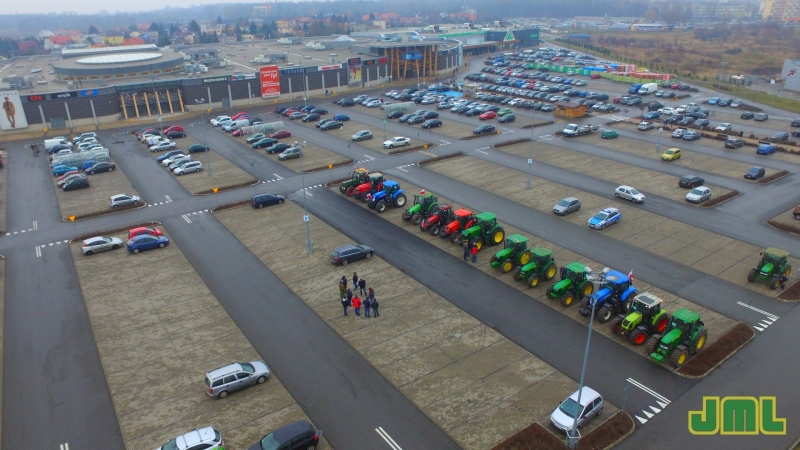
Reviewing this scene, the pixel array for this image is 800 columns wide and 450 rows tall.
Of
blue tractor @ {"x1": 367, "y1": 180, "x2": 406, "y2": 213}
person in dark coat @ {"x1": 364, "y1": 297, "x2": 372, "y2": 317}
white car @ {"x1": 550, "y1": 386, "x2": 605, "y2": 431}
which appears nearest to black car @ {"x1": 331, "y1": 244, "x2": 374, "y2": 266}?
person in dark coat @ {"x1": 364, "y1": 297, "x2": 372, "y2": 317}

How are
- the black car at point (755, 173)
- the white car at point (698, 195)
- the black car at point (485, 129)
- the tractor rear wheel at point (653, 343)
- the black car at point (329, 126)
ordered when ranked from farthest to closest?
1. the black car at point (329, 126)
2. the black car at point (485, 129)
3. the black car at point (755, 173)
4. the white car at point (698, 195)
5. the tractor rear wheel at point (653, 343)

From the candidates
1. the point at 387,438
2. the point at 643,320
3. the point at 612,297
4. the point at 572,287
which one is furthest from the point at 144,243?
the point at 643,320

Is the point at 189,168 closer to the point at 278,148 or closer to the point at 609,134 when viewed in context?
the point at 278,148

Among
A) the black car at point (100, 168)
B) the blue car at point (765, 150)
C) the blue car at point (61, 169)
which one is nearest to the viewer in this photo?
the blue car at point (61, 169)

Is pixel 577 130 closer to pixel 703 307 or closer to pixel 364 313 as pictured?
pixel 703 307

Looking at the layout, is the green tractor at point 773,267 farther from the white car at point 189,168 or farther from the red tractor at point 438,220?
the white car at point 189,168

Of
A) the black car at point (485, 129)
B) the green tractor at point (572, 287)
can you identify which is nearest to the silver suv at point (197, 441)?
the green tractor at point (572, 287)

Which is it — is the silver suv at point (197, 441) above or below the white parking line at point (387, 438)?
above
